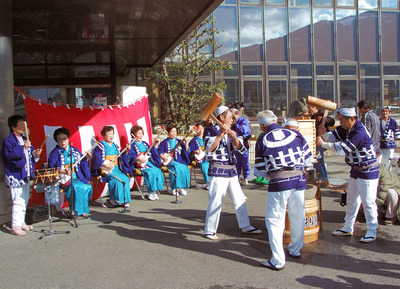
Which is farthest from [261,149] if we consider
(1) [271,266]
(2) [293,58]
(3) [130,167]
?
(2) [293,58]

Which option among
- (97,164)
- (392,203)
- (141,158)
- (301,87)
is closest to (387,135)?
(392,203)

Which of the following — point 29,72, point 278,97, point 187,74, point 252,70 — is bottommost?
point 278,97

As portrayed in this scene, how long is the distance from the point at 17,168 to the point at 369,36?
15529 mm

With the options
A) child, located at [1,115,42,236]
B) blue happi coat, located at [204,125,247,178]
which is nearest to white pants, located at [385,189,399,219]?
blue happi coat, located at [204,125,247,178]

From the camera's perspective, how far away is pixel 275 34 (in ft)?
51.6

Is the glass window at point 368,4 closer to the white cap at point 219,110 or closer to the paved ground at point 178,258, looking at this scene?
the paved ground at point 178,258

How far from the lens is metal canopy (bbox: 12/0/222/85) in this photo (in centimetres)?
686

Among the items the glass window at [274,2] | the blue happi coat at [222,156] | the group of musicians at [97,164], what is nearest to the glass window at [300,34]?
the glass window at [274,2]

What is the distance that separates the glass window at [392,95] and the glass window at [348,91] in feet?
4.72

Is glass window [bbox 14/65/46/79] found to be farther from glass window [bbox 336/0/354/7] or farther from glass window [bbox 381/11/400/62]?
glass window [bbox 381/11/400/62]

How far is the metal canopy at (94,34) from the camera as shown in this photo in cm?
686

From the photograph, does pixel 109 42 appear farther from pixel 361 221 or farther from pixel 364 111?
pixel 361 221

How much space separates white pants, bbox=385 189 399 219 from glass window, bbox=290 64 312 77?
10728mm

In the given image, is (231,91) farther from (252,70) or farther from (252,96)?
(252,70)
